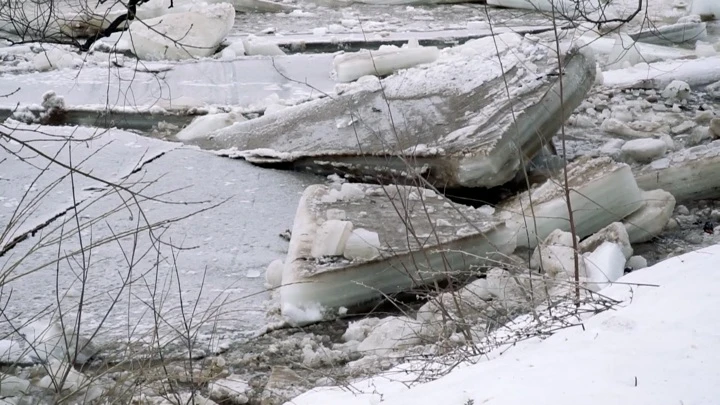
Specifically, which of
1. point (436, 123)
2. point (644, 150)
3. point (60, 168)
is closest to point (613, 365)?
point (436, 123)

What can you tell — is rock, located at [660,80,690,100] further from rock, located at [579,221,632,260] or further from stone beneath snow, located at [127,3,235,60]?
stone beneath snow, located at [127,3,235,60]

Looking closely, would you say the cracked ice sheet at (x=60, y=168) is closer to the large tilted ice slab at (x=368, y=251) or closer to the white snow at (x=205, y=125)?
the white snow at (x=205, y=125)

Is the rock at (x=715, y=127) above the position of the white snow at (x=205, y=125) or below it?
above

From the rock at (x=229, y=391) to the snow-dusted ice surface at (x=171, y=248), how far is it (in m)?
0.24

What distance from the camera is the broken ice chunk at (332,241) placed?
3.51 m

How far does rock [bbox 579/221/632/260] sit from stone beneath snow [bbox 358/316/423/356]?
3.36ft

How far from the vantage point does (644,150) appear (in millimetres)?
4883

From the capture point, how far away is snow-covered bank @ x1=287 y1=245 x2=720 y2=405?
5.91ft

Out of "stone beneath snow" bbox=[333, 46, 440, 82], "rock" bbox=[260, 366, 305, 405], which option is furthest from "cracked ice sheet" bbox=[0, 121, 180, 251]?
"rock" bbox=[260, 366, 305, 405]

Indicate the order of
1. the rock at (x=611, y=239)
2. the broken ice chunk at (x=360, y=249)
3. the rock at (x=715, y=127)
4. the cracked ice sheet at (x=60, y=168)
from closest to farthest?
the broken ice chunk at (x=360, y=249)
the rock at (x=611, y=239)
the cracked ice sheet at (x=60, y=168)
the rock at (x=715, y=127)

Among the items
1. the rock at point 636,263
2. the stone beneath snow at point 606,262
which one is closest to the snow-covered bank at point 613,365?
the stone beneath snow at point 606,262

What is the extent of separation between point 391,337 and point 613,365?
4.03ft

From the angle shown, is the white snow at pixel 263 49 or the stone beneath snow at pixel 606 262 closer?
the stone beneath snow at pixel 606 262

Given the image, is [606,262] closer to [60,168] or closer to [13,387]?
[13,387]
